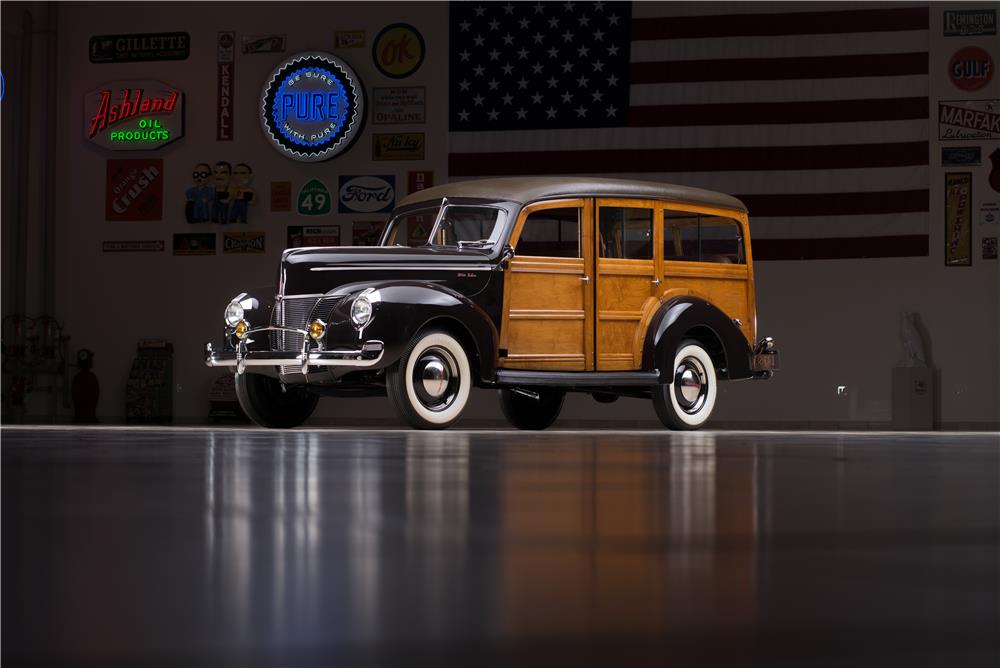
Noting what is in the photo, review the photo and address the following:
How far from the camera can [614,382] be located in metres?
6.84

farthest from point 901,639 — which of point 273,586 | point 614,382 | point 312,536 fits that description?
point 614,382

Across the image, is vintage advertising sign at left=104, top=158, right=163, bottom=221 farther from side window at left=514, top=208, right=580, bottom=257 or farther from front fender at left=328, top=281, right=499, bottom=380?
front fender at left=328, top=281, right=499, bottom=380

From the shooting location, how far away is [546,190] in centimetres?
Answer: 688

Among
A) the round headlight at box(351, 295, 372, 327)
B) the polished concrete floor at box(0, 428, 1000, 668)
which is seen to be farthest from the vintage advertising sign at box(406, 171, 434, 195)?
the polished concrete floor at box(0, 428, 1000, 668)

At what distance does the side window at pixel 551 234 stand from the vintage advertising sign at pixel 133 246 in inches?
331

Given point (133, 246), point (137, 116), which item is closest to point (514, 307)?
point (133, 246)

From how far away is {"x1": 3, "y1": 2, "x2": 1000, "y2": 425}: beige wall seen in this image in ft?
41.7

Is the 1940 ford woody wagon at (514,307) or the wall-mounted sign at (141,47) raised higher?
the wall-mounted sign at (141,47)

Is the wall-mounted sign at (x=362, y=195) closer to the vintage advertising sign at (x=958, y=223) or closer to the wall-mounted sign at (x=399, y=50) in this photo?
the wall-mounted sign at (x=399, y=50)

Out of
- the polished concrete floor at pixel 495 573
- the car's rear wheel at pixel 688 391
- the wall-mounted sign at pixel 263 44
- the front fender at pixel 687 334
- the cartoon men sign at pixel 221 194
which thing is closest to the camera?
the polished concrete floor at pixel 495 573

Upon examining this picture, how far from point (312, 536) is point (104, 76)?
14.2m

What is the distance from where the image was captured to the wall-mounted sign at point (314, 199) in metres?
13.8

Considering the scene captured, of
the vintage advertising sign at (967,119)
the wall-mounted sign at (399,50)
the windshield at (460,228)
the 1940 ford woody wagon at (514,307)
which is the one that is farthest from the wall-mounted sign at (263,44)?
the windshield at (460,228)

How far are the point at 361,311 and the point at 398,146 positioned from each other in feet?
26.4
